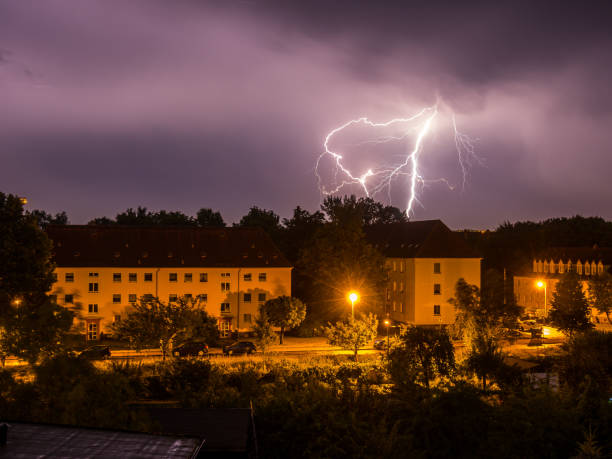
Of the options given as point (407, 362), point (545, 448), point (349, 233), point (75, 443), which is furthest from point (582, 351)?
point (349, 233)

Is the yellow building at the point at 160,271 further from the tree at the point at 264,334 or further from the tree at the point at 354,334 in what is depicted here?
the tree at the point at 354,334

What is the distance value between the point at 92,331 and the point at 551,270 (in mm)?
59601

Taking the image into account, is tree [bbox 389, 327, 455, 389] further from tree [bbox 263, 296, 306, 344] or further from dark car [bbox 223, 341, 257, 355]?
tree [bbox 263, 296, 306, 344]

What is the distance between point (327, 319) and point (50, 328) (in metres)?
28.2

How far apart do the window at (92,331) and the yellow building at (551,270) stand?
4751 cm

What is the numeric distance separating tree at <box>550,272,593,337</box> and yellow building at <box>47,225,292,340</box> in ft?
78.7

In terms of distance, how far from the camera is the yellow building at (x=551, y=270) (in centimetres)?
6750

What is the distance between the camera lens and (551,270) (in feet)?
250

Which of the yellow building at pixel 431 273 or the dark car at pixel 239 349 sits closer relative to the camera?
the dark car at pixel 239 349

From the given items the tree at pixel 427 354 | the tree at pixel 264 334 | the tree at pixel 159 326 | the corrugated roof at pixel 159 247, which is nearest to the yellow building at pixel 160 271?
the corrugated roof at pixel 159 247

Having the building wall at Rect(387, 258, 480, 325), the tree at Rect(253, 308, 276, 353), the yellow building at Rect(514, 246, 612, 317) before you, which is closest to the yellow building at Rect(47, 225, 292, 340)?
the tree at Rect(253, 308, 276, 353)

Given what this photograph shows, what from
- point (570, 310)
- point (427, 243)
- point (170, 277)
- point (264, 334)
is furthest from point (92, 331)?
point (570, 310)

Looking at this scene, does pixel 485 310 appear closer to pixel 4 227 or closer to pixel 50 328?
pixel 50 328

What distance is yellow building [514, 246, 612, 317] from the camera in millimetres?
67500
